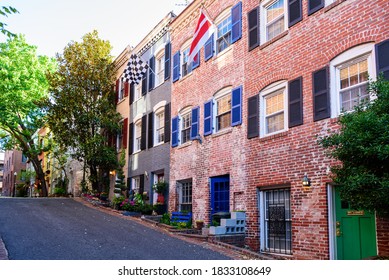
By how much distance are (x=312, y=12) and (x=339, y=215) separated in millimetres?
4429

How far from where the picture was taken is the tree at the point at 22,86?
2272cm

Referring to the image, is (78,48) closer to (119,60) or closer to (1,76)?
(119,60)

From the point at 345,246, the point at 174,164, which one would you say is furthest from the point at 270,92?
the point at 174,164

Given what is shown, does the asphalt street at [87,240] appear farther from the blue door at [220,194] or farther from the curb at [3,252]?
the blue door at [220,194]

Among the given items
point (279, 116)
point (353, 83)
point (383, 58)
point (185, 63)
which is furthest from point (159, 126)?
point (383, 58)

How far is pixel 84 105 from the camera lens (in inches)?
838

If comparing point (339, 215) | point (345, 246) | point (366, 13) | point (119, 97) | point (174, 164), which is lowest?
point (345, 246)

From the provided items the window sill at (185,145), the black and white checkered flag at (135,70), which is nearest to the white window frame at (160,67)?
the black and white checkered flag at (135,70)

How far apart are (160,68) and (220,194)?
23.3 feet

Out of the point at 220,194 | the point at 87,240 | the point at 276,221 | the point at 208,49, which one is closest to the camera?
the point at 87,240

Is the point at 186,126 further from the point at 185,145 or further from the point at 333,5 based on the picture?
the point at 333,5

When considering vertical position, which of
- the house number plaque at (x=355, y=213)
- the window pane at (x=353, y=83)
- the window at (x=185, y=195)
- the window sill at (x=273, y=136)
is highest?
the window pane at (x=353, y=83)

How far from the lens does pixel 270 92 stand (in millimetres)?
11250

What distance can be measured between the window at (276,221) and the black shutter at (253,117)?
1512 millimetres
